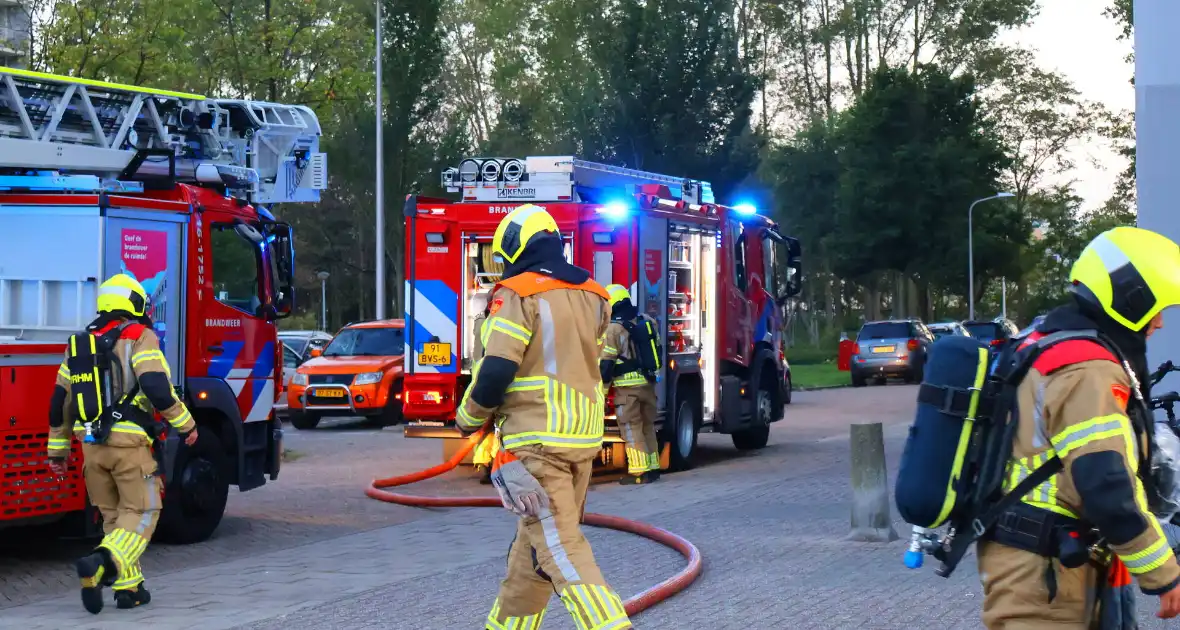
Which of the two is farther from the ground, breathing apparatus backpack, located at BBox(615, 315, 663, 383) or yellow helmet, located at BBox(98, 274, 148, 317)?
yellow helmet, located at BBox(98, 274, 148, 317)

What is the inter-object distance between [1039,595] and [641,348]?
983cm

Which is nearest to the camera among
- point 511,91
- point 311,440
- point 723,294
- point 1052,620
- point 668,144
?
point 1052,620

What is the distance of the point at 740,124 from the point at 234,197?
1378 inches

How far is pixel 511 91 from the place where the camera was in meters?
57.7

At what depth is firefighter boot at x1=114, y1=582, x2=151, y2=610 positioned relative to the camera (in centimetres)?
836

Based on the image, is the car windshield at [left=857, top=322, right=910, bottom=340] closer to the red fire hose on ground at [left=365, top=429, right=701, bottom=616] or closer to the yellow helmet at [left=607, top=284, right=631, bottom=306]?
the red fire hose on ground at [left=365, top=429, right=701, bottom=616]

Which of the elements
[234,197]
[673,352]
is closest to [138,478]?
[234,197]

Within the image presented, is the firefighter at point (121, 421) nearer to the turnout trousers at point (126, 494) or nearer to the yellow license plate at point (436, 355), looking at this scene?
the turnout trousers at point (126, 494)

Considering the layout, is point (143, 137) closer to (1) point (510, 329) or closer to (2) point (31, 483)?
(2) point (31, 483)

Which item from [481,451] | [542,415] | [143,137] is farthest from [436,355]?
[542,415]

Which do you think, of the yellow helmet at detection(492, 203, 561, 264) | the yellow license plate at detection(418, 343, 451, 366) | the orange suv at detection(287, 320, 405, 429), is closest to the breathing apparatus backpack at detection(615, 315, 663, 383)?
the yellow license plate at detection(418, 343, 451, 366)

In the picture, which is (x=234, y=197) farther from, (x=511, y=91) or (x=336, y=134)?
(x=511, y=91)

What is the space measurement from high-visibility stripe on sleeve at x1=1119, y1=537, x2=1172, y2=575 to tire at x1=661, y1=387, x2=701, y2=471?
11.4 meters

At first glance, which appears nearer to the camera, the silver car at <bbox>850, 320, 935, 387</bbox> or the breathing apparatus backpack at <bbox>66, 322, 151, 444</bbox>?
the breathing apparatus backpack at <bbox>66, 322, 151, 444</bbox>
